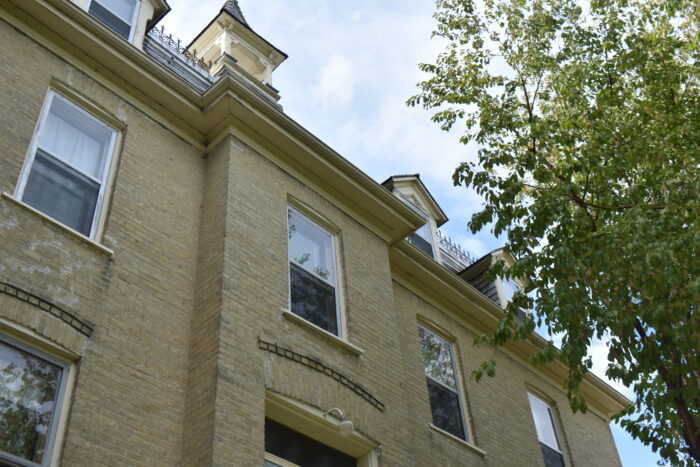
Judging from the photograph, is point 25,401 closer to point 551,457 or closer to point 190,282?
point 190,282

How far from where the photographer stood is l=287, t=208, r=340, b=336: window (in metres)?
11.3

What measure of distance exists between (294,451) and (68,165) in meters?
4.54

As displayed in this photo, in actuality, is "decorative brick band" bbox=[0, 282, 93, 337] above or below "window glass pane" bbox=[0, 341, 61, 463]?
above

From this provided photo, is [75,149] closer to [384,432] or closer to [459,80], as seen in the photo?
[384,432]

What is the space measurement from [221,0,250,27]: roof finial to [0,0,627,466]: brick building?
6.60 feet

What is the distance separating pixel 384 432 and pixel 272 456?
1.89m

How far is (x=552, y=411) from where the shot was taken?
17312 millimetres

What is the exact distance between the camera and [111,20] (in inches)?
505

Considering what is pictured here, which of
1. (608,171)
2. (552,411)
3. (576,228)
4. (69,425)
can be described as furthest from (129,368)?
(552,411)

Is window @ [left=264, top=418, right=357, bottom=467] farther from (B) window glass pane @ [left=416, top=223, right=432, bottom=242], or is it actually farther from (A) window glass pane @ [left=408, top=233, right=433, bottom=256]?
(B) window glass pane @ [left=416, top=223, right=432, bottom=242]

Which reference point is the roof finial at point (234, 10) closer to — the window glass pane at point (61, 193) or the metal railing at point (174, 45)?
the metal railing at point (174, 45)

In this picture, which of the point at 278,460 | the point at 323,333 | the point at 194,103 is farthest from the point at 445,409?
the point at 194,103

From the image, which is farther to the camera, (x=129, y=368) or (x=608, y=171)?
(x=608, y=171)

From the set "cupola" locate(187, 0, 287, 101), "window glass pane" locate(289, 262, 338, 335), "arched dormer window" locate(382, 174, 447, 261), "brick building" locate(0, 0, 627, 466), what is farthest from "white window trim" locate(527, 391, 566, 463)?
"cupola" locate(187, 0, 287, 101)
